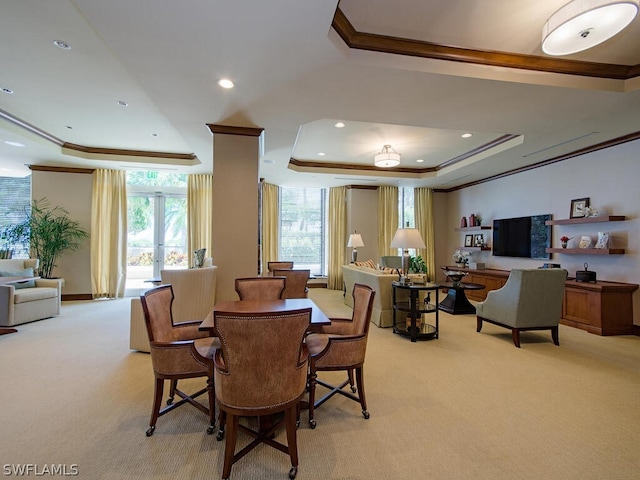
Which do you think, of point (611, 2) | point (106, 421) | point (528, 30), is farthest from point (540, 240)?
point (106, 421)

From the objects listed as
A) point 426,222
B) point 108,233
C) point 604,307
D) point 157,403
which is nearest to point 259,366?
point 157,403

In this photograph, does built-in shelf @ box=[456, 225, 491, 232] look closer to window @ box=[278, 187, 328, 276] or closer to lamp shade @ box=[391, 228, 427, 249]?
window @ box=[278, 187, 328, 276]

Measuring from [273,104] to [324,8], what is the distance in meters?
1.50

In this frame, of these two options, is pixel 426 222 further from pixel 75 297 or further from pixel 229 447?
pixel 75 297

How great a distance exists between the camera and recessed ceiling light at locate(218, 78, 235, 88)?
2.90 m

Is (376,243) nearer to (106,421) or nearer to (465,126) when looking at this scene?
(465,126)

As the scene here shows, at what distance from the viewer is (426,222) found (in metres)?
8.65

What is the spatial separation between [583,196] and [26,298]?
909cm

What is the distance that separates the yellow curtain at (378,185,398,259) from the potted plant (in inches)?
278

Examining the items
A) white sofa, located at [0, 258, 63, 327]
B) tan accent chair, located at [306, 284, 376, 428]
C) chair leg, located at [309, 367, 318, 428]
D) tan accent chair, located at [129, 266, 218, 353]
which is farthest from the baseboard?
chair leg, located at [309, 367, 318, 428]

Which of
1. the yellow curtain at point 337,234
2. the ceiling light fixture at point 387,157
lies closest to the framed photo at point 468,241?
the yellow curtain at point 337,234

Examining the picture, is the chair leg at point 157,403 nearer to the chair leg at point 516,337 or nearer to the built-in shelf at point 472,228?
the chair leg at point 516,337

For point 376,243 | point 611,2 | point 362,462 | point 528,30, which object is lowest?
point 362,462

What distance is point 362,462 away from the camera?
1.87 m
